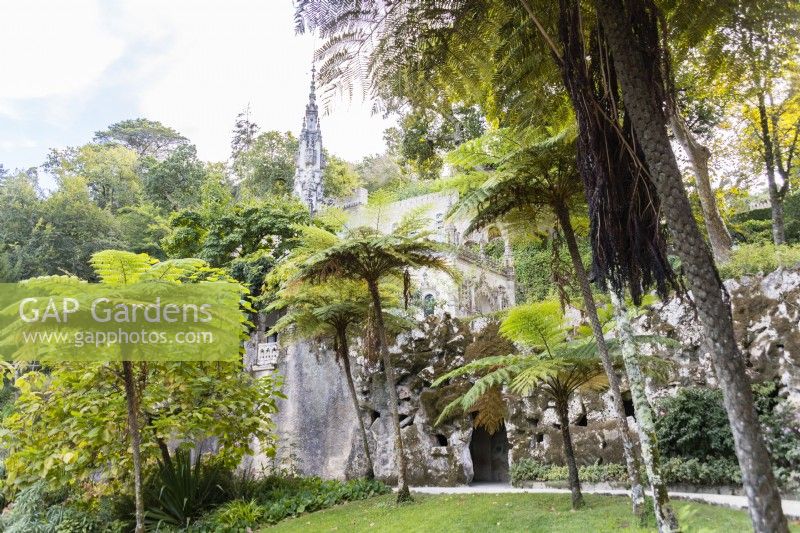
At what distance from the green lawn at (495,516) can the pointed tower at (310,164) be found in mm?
19017

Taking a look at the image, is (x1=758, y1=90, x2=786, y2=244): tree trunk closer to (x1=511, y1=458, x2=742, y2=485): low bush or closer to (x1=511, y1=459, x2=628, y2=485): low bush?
(x1=511, y1=458, x2=742, y2=485): low bush

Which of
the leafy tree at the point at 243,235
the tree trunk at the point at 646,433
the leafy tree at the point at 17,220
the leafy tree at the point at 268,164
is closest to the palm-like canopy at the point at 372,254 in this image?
the tree trunk at the point at 646,433

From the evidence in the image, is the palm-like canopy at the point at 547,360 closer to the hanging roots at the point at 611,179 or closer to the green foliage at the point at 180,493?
the hanging roots at the point at 611,179

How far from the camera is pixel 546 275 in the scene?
1652 centimetres

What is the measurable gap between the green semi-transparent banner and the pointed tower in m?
18.8

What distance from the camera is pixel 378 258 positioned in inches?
308

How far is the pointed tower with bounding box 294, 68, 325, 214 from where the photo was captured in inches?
1016

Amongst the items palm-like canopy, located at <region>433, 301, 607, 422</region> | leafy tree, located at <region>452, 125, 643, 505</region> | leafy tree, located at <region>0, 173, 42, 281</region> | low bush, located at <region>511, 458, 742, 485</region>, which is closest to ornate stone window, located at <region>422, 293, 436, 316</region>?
low bush, located at <region>511, 458, 742, 485</region>

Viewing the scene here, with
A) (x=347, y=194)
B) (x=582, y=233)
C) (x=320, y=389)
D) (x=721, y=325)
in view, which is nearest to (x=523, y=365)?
(x=582, y=233)

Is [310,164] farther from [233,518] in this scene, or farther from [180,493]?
[233,518]

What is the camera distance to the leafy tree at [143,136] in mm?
40938

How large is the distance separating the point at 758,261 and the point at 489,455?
22.5 feet

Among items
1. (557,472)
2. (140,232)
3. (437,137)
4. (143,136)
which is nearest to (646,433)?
(557,472)

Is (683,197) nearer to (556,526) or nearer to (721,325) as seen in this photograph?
(721,325)
